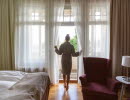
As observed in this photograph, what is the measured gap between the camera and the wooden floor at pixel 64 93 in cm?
361

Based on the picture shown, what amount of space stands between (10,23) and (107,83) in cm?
311

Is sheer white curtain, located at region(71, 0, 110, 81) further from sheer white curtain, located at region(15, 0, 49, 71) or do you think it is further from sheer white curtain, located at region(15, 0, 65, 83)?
sheer white curtain, located at region(15, 0, 49, 71)

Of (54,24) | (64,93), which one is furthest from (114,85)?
(54,24)

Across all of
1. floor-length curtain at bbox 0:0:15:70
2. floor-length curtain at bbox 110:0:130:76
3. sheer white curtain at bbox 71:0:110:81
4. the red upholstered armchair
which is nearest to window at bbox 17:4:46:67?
floor-length curtain at bbox 0:0:15:70

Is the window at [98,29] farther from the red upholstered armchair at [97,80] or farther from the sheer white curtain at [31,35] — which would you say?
the sheer white curtain at [31,35]

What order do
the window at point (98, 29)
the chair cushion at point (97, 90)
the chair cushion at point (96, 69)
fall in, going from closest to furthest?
the chair cushion at point (97, 90) < the chair cushion at point (96, 69) < the window at point (98, 29)

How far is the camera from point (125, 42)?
13.8ft

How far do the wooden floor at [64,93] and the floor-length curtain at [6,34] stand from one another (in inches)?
57.6

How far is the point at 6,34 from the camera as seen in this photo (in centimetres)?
A: 441

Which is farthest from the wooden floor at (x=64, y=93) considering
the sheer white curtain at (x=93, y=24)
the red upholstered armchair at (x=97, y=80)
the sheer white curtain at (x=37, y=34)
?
the sheer white curtain at (x=93, y=24)

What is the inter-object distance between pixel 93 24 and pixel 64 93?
2.06m

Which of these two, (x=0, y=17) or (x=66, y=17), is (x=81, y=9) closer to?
(x=66, y=17)

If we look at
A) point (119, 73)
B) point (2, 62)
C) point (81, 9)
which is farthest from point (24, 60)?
point (119, 73)

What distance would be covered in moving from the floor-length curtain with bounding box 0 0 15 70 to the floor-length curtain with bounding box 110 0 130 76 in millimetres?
2891
